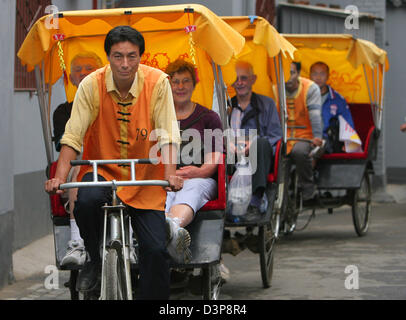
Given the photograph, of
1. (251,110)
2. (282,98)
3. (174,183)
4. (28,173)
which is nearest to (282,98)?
(282,98)

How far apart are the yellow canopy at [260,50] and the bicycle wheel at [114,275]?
3631 millimetres

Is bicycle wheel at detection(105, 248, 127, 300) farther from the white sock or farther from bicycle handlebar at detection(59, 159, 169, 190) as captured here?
the white sock

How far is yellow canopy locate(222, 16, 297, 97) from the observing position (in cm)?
911

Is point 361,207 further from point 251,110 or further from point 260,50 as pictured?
point 251,110

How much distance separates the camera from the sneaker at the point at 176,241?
598cm

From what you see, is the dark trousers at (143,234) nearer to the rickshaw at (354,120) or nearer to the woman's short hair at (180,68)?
the woman's short hair at (180,68)

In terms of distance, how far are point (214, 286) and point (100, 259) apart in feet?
4.31

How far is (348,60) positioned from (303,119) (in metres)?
1.93

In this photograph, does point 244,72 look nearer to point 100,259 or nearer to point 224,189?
point 224,189

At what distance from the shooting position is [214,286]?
693cm

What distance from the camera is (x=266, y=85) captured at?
1062 centimetres

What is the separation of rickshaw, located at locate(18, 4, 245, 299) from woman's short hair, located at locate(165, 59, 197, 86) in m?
0.12

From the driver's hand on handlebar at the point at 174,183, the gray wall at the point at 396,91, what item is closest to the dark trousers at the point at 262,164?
the driver's hand on handlebar at the point at 174,183

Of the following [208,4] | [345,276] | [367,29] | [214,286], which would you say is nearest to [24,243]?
[345,276]
